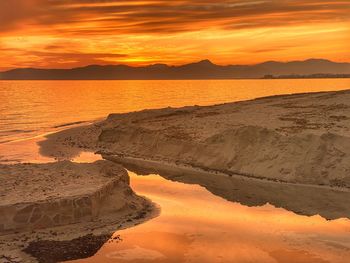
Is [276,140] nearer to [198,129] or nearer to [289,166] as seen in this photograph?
[289,166]

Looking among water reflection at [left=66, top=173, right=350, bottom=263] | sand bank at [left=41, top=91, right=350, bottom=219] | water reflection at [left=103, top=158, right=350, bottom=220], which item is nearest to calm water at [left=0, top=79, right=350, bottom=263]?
water reflection at [left=66, top=173, right=350, bottom=263]

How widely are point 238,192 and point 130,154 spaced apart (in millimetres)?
10150

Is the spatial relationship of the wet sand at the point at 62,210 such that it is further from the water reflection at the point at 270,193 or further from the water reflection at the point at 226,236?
the water reflection at the point at 270,193

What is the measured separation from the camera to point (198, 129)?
27.2 m

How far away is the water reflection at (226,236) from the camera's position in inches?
440

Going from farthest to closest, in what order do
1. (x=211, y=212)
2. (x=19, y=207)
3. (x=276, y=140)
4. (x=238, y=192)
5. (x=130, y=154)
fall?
(x=130, y=154) < (x=276, y=140) < (x=238, y=192) < (x=211, y=212) < (x=19, y=207)

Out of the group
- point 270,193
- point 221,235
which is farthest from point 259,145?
point 221,235

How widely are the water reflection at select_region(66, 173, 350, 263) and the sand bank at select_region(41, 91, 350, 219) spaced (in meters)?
1.64

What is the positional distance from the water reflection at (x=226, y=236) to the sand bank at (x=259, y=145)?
1645mm

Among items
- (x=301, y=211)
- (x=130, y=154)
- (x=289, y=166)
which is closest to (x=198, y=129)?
(x=130, y=154)

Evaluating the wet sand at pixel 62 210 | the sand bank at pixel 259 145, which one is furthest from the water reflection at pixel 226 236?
the sand bank at pixel 259 145

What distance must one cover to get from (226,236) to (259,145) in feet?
34.0

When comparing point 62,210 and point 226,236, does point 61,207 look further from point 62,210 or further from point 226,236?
point 226,236

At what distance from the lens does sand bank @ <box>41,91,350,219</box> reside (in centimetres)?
1933
